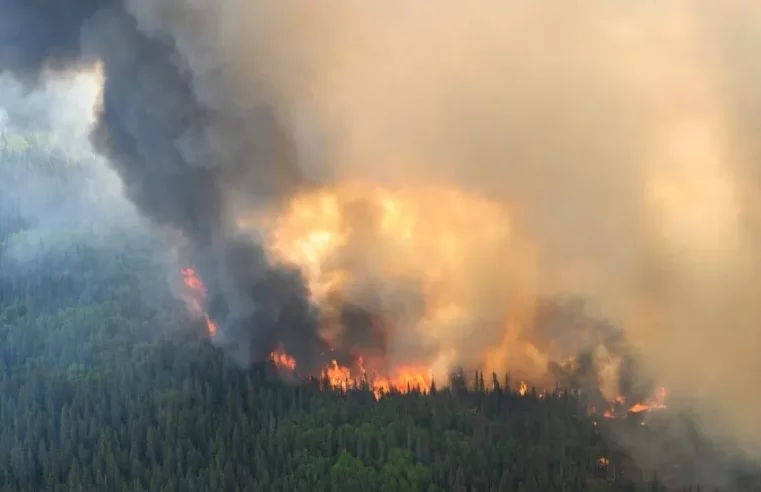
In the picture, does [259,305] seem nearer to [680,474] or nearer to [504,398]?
[504,398]

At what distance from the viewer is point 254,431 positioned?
155 ft

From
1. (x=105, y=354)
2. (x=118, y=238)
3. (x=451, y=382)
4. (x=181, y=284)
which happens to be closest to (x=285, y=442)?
(x=451, y=382)

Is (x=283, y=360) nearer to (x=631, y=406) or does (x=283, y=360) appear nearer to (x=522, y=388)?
(x=522, y=388)

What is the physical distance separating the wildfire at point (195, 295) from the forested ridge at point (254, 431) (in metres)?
1.06

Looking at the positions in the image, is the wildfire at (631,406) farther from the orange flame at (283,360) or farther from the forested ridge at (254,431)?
the orange flame at (283,360)

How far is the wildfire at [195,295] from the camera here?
213ft

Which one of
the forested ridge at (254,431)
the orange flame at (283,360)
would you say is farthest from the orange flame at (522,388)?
the orange flame at (283,360)

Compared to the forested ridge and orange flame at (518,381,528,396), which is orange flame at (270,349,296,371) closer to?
the forested ridge

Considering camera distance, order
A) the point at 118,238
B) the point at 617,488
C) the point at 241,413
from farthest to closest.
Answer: the point at 118,238, the point at 241,413, the point at 617,488

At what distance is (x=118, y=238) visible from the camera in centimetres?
10450

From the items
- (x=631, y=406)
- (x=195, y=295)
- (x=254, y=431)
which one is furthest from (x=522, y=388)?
(x=195, y=295)

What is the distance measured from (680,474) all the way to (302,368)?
2305cm

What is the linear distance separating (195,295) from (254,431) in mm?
24084

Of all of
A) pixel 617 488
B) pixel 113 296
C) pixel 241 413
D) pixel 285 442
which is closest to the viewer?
pixel 617 488
